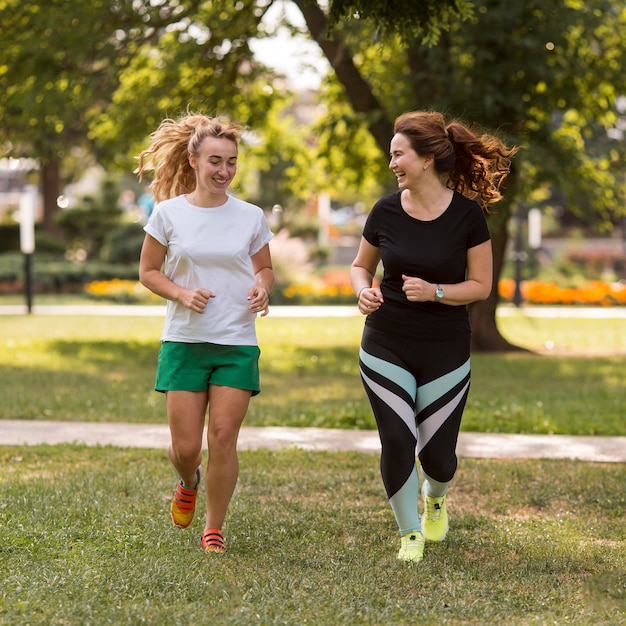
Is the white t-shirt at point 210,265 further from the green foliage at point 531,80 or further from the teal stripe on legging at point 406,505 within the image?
the green foliage at point 531,80

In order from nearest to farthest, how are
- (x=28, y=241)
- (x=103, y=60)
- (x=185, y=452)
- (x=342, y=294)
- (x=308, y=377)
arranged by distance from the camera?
(x=185, y=452) < (x=308, y=377) < (x=103, y=60) < (x=28, y=241) < (x=342, y=294)

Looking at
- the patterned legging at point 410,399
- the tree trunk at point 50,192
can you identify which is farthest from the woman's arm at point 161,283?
the tree trunk at point 50,192

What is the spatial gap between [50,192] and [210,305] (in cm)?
2978

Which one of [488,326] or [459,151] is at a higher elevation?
[459,151]

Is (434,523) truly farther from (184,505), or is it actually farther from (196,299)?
(196,299)

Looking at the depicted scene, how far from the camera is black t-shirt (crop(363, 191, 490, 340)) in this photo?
4836 mm

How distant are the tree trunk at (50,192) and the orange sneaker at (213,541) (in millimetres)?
28786

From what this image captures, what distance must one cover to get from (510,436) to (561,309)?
16189 mm

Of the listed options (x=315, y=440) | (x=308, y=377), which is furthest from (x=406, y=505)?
(x=308, y=377)

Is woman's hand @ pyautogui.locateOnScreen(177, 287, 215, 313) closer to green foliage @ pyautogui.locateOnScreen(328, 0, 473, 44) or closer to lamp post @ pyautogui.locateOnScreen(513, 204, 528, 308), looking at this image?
green foliage @ pyautogui.locateOnScreen(328, 0, 473, 44)

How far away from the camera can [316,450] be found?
25.3 ft

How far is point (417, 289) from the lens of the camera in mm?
4699

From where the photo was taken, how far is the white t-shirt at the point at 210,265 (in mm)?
4926


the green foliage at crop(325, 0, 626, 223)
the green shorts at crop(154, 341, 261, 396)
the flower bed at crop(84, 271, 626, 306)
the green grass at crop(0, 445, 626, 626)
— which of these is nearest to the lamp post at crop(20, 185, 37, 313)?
the flower bed at crop(84, 271, 626, 306)
